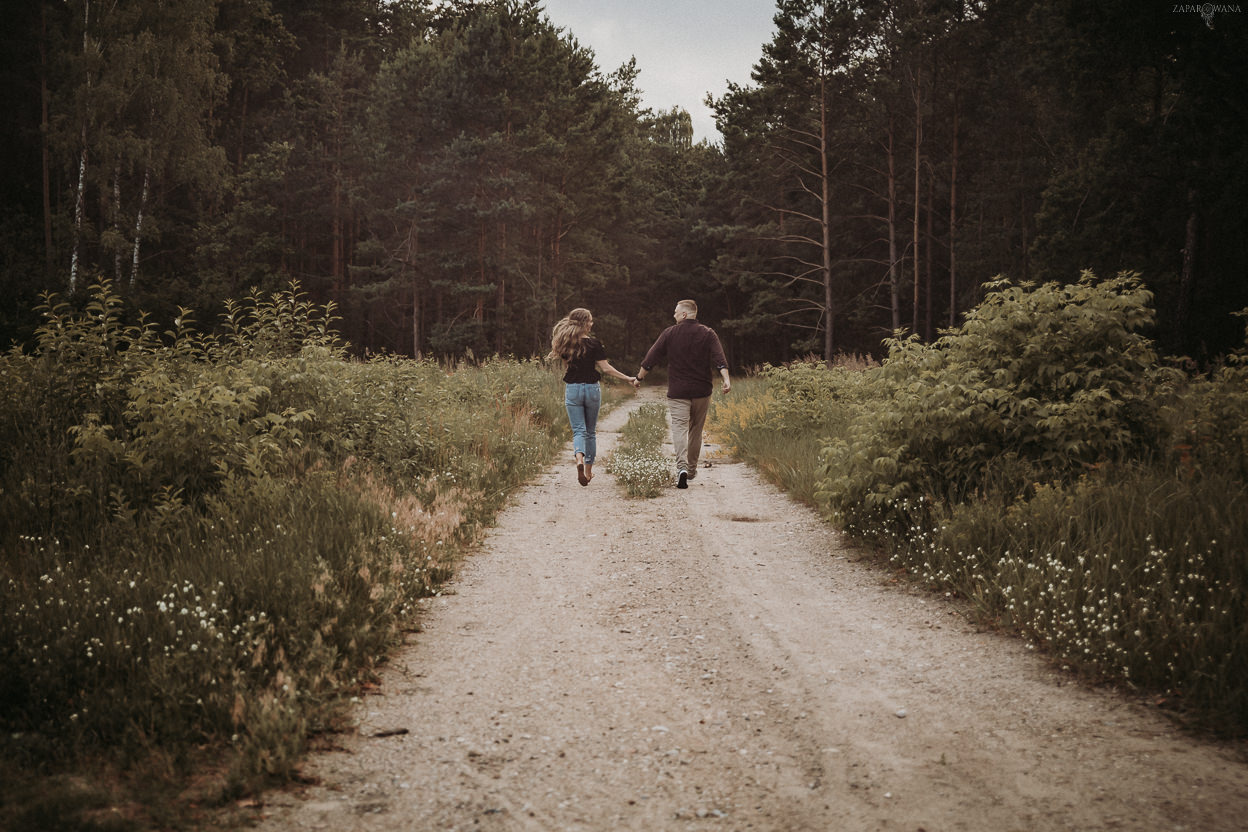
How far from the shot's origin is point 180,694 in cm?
345

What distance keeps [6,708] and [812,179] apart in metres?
38.8

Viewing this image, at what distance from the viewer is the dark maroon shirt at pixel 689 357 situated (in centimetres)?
1044

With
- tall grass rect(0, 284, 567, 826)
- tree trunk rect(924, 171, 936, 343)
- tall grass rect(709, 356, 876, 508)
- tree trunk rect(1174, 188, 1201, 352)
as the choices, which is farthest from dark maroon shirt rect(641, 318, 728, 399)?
tree trunk rect(924, 171, 936, 343)

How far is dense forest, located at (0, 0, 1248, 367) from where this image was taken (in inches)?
830

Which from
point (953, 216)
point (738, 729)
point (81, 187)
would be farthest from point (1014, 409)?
point (81, 187)

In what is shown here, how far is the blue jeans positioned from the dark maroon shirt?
997 millimetres

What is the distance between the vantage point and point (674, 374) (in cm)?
1056

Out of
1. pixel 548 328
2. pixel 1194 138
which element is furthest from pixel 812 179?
pixel 1194 138

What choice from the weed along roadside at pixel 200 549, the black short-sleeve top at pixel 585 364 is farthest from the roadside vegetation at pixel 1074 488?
the black short-sleeve top at pixel 585 364

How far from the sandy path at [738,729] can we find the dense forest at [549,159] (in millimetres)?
19654

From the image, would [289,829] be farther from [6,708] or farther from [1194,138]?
[1194,138]

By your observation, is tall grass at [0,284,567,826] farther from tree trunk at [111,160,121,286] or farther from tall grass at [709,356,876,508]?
tree trunk at [111,160,121,286]

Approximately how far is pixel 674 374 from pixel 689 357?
0.33 meters

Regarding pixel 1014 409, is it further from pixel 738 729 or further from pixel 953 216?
pixel 953 216
